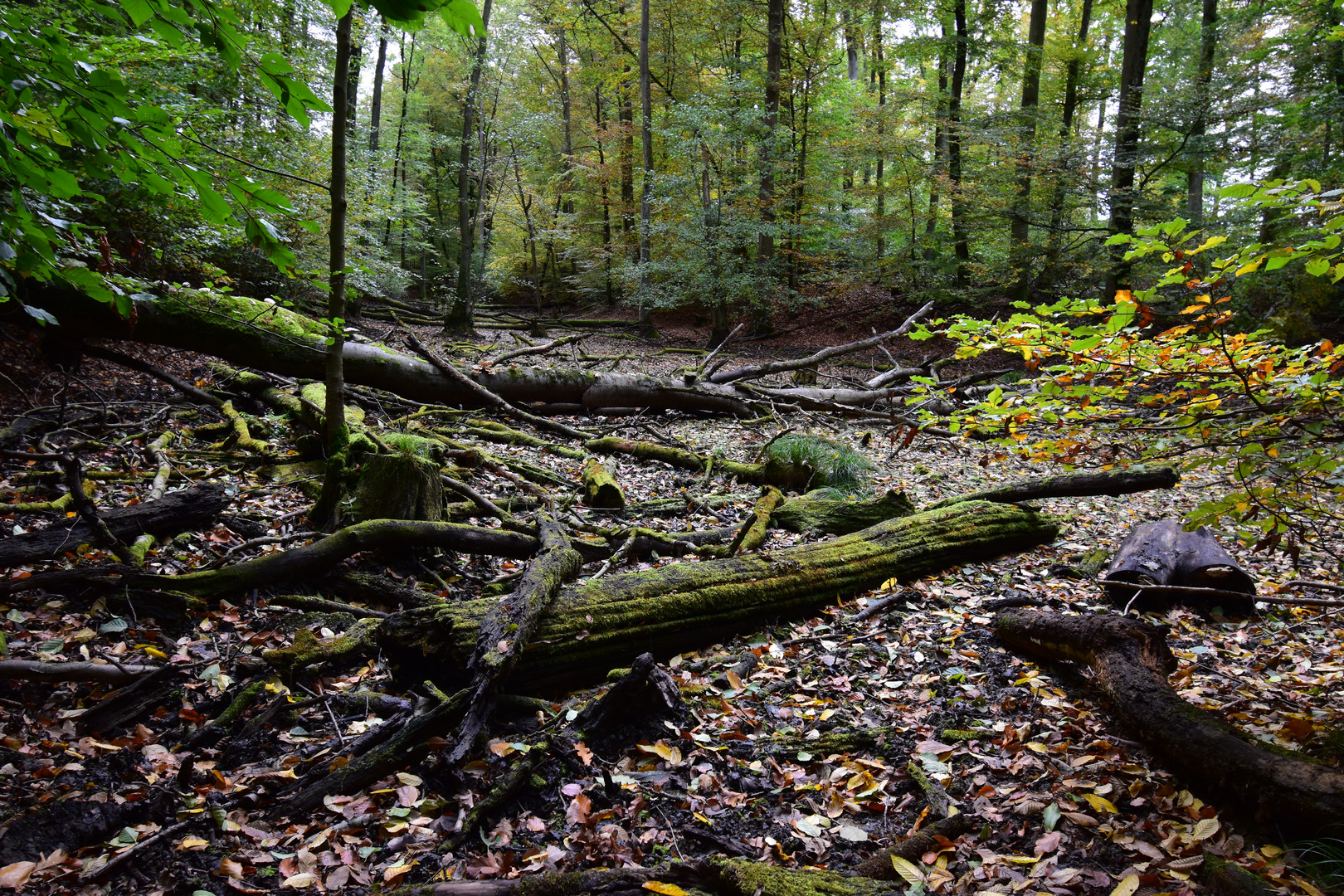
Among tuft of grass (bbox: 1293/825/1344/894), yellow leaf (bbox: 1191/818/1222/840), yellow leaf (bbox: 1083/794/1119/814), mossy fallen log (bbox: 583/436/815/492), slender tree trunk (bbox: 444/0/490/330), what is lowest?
yellow leaf (bbox: 1083/794/1119/814)

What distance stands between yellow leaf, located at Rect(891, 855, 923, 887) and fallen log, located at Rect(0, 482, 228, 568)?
4278mm

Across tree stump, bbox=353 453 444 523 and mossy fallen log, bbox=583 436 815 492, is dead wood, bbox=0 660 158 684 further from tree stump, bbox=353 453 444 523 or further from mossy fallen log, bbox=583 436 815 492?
mossy fallen log, bbox=583 436 815 492

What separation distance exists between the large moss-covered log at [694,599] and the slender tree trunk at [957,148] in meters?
12.5

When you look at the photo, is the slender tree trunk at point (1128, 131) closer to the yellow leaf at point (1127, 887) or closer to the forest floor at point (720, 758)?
the forest floor at point (720, 758)

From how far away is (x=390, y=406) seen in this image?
8.02m

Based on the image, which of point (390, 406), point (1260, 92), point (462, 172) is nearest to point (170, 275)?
point (390, 406)

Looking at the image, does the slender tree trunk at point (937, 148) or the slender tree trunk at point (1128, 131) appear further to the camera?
the slender tree trunk at point (937, 148)

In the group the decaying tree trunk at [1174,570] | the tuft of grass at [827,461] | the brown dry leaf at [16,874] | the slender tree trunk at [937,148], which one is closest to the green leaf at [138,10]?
the brown dry leaf at [16,874]

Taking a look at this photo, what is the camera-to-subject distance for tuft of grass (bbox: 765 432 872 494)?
22.7 ft

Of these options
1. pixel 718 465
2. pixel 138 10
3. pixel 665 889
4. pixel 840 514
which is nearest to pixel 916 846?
pixel 665 889

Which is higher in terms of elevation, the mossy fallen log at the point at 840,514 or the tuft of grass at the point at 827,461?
the tuft of grass at the point at 827,461

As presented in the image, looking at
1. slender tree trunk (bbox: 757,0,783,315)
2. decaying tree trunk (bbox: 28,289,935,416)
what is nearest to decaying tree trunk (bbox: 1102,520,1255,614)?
decaying tree trunk (bbox: 28,289,935,416)

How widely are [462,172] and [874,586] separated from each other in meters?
14.8

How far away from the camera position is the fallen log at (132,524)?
10.7 ft
